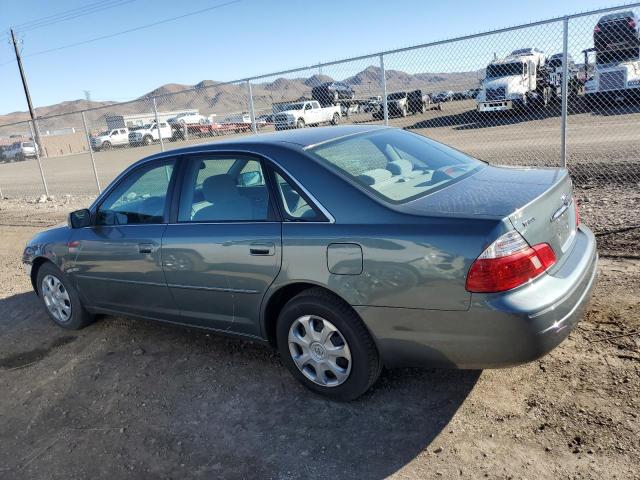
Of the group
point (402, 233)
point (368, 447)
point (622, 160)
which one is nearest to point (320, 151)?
point (402, 233)

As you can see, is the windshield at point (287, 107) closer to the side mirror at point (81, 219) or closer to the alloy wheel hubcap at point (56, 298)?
the alloy wheel hubcap at point (56, 298)

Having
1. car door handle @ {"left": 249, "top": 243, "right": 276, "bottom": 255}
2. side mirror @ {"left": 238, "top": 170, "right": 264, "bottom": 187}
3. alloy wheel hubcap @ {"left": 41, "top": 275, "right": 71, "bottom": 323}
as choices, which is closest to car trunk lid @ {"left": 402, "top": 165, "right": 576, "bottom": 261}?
car door handle @ {"left": 249, "top": 243, "right": 276, "bottom": 255}

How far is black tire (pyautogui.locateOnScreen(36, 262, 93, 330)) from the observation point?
4.82m

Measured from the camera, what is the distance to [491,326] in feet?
8.68

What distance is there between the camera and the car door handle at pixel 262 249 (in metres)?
3.28

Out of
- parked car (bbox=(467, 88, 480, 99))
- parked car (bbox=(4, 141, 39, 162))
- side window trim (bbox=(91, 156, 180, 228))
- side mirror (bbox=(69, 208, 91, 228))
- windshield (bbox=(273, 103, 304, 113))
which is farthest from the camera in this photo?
parked car (bbox=(4, 141, 39, 162))

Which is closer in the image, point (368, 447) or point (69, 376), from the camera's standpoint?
point (368, 447)

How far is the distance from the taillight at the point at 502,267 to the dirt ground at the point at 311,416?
0.84 meters

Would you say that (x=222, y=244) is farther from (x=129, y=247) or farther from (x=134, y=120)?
(x=134, y=120)

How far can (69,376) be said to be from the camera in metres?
4.17

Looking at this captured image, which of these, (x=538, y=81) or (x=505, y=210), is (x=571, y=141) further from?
(x=505, y=210)

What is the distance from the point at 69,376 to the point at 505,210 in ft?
11.2

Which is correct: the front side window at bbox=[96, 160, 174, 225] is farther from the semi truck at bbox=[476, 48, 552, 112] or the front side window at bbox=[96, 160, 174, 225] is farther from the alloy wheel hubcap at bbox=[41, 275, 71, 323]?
the semi truck at bbox=[476, 48, 552, 112]

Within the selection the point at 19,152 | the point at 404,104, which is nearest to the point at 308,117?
the point at 404,104
